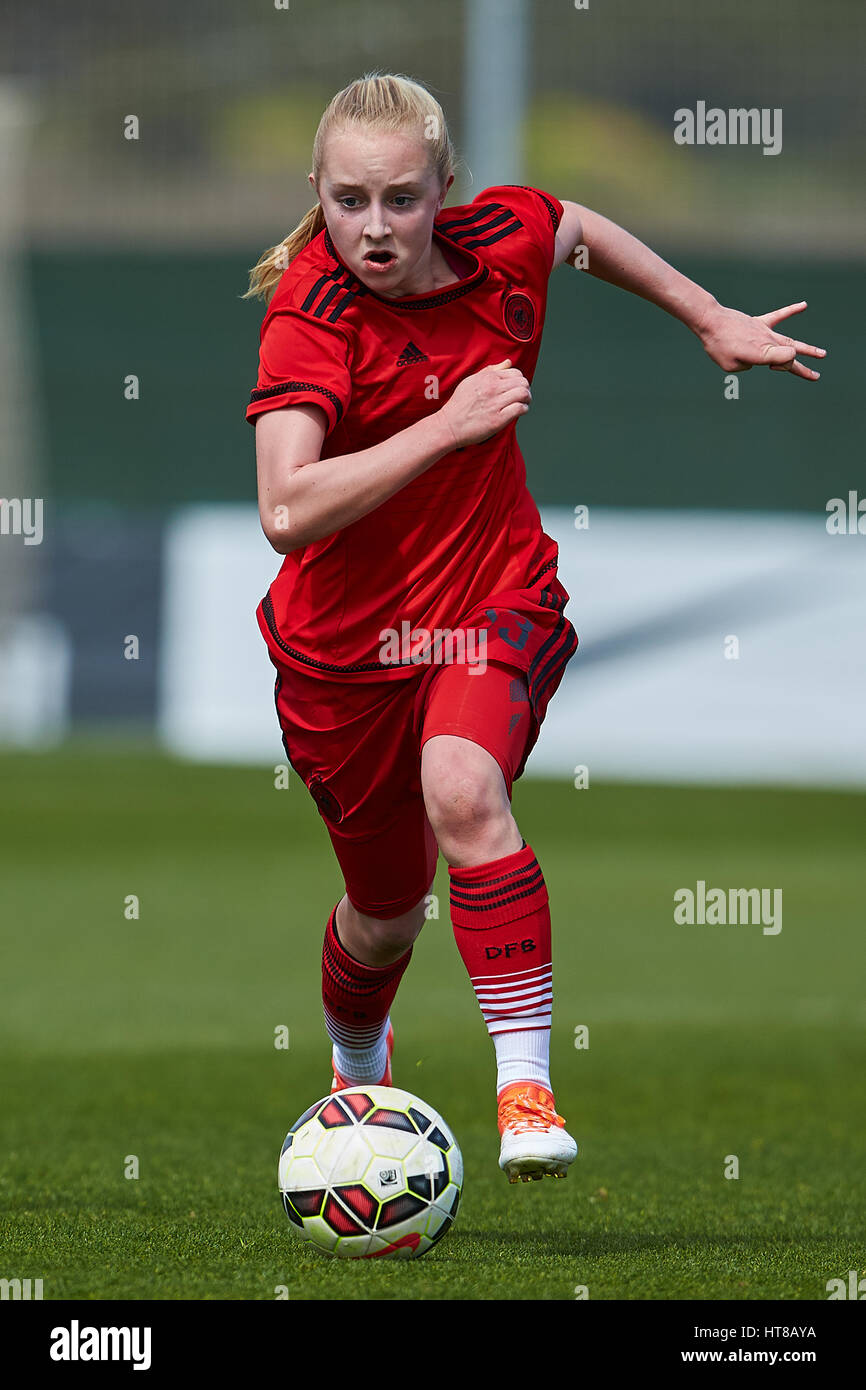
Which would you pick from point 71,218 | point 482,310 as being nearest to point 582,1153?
point 482,310

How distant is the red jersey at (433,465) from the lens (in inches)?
157

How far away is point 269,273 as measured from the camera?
4227 mm

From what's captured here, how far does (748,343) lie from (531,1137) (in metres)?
1.91

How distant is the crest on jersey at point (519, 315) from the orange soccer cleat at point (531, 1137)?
1.61 meters

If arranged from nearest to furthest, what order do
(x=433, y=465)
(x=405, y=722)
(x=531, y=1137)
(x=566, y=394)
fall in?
1. (x=531, y=1137)
2. (x=433, y=465)
3. (x=405, y=722)
4. (x=566, y=394)

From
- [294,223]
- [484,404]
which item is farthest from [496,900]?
[294,223]

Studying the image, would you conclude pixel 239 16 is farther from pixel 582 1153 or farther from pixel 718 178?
pixel 582 1153

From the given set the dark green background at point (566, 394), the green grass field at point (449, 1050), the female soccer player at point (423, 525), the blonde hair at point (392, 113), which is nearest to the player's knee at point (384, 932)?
the female soccer player at point (423, 525)

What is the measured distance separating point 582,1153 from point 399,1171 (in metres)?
1.96

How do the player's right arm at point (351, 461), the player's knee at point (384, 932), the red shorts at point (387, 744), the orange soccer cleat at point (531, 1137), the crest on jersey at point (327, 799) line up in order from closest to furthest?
the orange soccer cleat at point (531, 1137) → the player's right arm at point (351, 461) → the red shorts at point (387, 744) → the crest on jersey at point (327, 799) → the player's knee at point (384, 932)

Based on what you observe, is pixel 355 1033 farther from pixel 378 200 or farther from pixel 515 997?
pixel 378 200

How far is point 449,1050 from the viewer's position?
779cm

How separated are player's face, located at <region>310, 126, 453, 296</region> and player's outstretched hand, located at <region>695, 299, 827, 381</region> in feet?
2.79

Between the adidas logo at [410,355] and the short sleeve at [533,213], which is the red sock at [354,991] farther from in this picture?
the short sleeve at [533,213]
